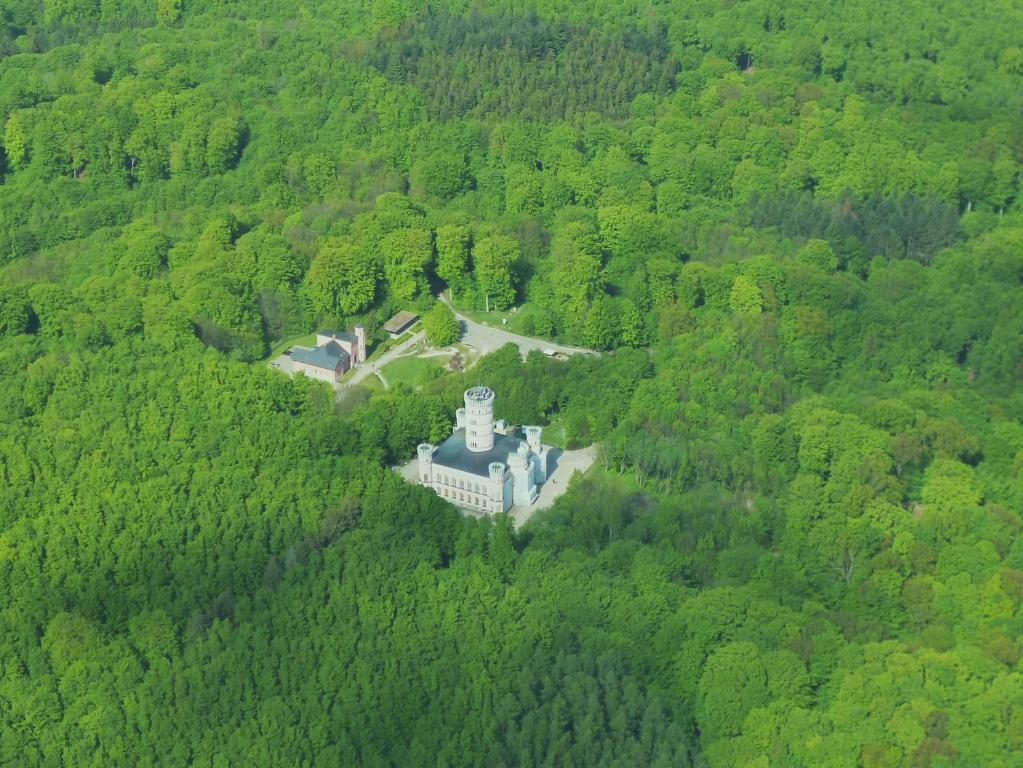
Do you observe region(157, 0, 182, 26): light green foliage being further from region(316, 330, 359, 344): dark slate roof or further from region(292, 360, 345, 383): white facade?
region(292, 360, 345, 383): white facade

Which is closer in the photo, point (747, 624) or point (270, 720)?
point (270, 720)

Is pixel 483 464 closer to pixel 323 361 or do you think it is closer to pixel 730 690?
pixel 323 361

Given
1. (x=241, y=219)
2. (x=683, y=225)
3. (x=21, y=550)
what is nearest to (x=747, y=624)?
(x=21, y=550)

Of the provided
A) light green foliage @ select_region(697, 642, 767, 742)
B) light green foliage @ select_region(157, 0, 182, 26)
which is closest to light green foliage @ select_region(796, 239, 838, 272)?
light green foliage @ select_region(697, 642, 767, 742)

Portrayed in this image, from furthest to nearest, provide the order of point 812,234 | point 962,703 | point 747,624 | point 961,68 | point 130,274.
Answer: point 961,68 < point 812,234 < point 130,274 < point 747,624 < point 962,703

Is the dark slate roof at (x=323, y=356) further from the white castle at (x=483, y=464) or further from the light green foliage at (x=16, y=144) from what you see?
the light green foliage at (x=16, y=144)

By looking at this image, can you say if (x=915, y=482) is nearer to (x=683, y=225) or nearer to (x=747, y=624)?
(x=747, y=624)

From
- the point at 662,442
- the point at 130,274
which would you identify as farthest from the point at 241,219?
the point at 662,442

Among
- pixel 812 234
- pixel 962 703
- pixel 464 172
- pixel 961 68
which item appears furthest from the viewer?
pixel 961 68
